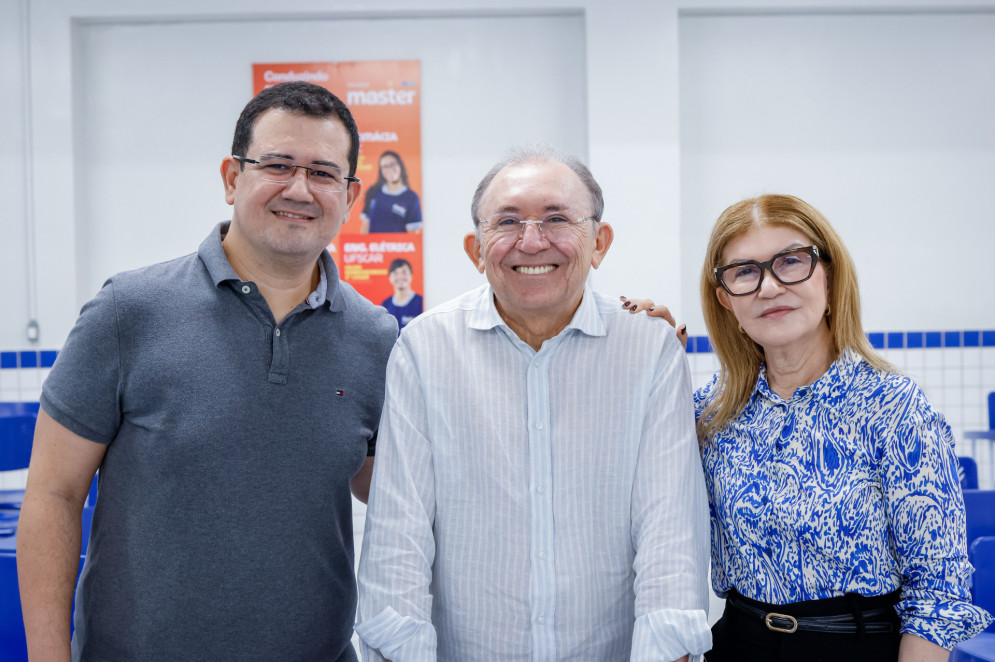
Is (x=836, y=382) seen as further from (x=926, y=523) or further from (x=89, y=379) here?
(x=89, y=379)

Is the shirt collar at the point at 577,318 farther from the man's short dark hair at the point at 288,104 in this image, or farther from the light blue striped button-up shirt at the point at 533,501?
the man's short dark hair at the point at 288,104

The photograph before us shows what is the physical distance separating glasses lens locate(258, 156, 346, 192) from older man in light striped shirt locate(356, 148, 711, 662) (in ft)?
1.17

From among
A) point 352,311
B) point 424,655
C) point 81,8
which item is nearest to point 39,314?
point 81,8

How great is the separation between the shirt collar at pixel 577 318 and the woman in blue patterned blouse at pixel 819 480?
0.29 metres

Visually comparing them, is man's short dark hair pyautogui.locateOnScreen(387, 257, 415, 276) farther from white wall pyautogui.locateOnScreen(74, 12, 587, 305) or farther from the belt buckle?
the belt buckle

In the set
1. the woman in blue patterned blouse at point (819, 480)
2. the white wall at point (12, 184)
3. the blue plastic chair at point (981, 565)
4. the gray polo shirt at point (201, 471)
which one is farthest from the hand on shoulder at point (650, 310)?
the white wall at point (12, 184)

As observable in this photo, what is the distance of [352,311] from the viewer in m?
1.82

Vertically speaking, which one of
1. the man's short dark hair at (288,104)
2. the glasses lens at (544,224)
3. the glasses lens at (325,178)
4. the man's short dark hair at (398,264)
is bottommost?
the glasses lens at (544,224)

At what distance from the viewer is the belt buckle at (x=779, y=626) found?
1.46 meters

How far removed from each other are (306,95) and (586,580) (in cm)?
121

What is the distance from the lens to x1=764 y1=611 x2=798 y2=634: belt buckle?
57.5 inches

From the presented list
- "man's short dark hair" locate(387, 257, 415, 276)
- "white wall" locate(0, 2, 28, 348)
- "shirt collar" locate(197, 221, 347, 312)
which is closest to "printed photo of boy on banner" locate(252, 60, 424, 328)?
"man's short dark hair" locate(387, 257, 415, 276)

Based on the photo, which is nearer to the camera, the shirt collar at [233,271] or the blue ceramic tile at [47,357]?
the shirt collar at [233,271]

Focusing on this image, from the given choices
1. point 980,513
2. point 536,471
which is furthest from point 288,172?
point 980,513
